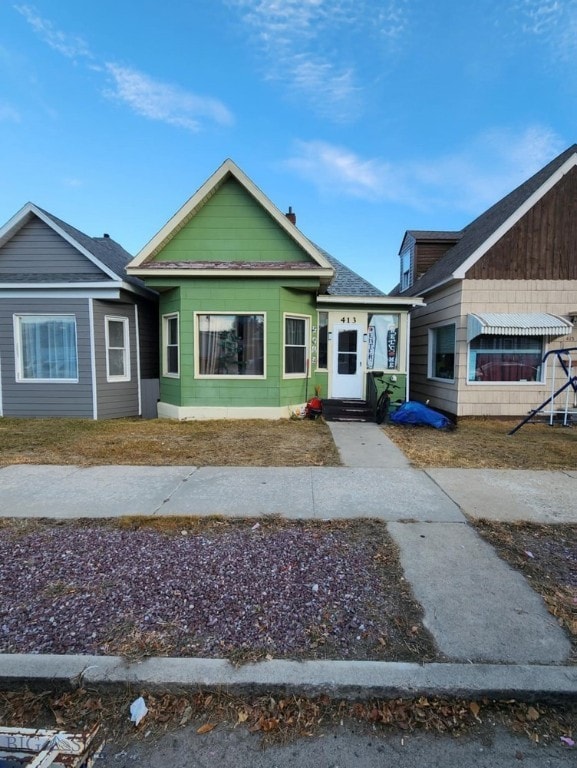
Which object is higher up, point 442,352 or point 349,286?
point 349,286

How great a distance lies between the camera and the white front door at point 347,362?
36.4ft

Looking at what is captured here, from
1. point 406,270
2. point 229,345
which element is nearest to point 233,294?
point 229,345

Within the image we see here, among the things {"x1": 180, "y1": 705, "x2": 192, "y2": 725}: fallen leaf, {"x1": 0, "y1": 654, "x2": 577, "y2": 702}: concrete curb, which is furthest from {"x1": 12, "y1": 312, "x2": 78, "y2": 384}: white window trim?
{"x1": 180, "y1": 705, "x2": 192, "y2": 725}: fallen leaf

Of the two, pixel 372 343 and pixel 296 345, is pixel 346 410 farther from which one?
pixel 296 345

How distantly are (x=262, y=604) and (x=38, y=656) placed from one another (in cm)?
133

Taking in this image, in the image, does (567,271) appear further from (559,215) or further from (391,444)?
(391,444)

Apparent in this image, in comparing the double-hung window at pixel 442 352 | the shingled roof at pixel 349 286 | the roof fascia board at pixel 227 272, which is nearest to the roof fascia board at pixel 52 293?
the roof fascia board at pixel 227 272

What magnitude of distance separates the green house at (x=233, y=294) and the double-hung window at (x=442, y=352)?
5.47 feet

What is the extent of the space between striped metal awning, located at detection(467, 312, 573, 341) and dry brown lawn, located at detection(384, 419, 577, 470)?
2.34m

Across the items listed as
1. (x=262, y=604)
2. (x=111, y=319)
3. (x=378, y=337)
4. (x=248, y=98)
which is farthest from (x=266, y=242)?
(x=262, y=604)

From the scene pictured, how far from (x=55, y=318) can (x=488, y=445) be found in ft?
36.3

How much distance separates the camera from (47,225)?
33.8 ft

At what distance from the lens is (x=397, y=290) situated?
18641 millimetres

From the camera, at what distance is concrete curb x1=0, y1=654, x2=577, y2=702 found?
1.98m
